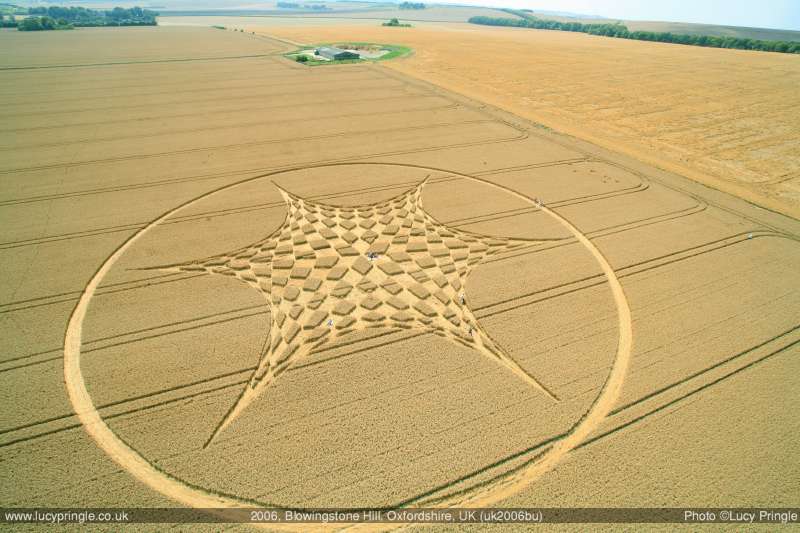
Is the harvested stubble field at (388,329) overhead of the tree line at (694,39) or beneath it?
beneath

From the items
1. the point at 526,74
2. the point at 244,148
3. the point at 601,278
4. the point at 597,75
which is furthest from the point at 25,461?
the point at 597,75

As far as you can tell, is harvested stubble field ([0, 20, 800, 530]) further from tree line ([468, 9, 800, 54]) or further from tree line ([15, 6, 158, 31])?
tree line ([15, 6, 158, 31])

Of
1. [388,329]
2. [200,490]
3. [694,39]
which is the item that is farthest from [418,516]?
[694,39]

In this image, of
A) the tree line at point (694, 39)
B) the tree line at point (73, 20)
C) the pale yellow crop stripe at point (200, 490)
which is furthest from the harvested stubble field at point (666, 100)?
the tree line at point (73, 20)

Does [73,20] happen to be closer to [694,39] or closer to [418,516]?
[694,39]

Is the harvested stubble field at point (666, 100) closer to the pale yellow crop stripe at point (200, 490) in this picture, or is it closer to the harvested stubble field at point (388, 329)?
the harvested stubble field at point (388, 329)

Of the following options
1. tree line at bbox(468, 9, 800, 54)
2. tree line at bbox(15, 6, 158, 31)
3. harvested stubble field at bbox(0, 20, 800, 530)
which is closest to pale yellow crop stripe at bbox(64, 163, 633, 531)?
harvested stubble field at bbox(0, 20, 800, 530)
